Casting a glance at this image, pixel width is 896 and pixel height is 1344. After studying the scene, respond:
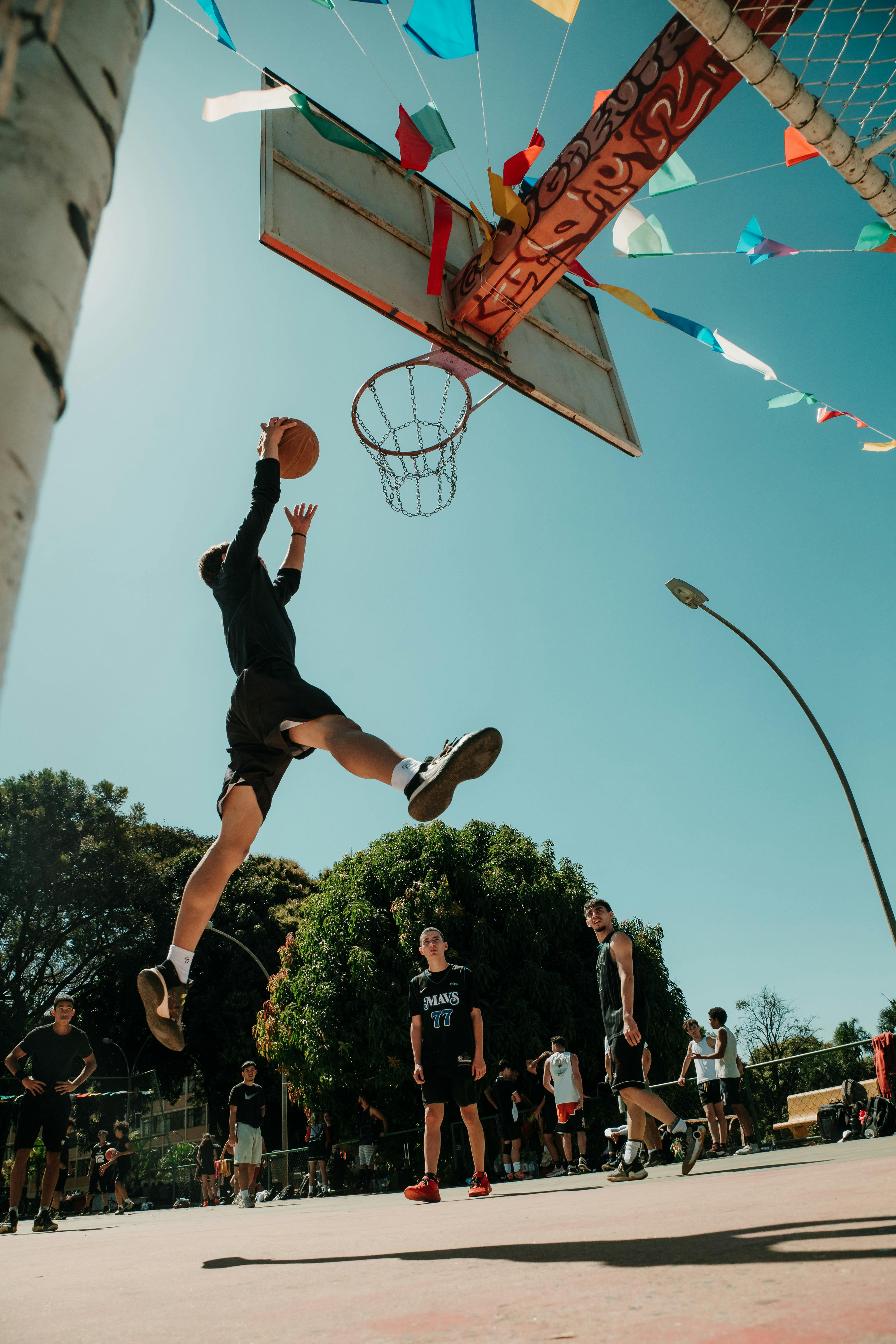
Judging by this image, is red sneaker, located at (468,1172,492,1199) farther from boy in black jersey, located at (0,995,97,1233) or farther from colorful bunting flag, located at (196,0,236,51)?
colorful bunting flag, located at (196,0,236,51)

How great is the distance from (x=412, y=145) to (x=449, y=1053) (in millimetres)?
6393

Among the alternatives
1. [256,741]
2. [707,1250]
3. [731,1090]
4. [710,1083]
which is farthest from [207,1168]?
[707,1250]

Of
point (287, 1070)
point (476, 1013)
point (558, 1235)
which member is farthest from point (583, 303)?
point (287, 1070)

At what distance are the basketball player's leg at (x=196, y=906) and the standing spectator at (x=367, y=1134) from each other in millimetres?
13021

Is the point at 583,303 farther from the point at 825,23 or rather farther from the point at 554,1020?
the point at 554,1020

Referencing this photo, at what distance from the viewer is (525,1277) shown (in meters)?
1.73

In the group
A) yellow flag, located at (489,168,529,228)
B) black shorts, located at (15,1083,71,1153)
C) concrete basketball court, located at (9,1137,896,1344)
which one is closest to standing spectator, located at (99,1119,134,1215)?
black shorts, located at (15,1083,71,1153)

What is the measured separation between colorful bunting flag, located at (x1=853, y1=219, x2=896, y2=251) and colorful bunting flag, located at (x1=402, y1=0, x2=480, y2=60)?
10.3 ft

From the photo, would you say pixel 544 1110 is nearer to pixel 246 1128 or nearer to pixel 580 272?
pixel 246 1128

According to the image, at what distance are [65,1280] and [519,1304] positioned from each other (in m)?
1.75

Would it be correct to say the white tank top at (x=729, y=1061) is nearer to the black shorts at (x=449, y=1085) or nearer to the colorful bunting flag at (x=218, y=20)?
the black shorts at (x=449, y=1085)

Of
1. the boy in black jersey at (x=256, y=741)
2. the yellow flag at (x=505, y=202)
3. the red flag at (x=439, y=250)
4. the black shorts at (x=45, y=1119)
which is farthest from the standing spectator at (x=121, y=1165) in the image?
the yellow flag at (x=505, y=202)

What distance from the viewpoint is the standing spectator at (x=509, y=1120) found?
1202cm

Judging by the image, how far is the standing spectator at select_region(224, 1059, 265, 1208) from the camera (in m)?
10.8
